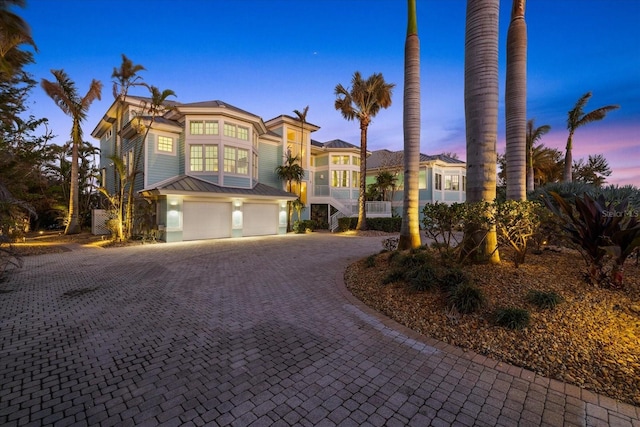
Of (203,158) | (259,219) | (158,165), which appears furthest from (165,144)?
(259,219)

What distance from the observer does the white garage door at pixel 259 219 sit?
731 inches

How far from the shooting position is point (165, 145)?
17.2 m

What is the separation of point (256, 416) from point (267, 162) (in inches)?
814

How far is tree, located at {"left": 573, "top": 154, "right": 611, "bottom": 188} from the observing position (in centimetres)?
3033

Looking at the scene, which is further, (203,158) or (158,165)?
(203,158)

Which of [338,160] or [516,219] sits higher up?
[338,160]

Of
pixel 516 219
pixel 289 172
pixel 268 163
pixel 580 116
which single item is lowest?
pixel 516 219

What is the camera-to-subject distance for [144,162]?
16422mm

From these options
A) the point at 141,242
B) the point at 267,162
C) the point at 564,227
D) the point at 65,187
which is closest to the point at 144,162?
the point at 141,242

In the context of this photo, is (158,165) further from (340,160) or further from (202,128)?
(340,160)

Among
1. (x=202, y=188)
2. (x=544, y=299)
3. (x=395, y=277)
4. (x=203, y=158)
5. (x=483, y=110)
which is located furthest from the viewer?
(x=203, y=158)

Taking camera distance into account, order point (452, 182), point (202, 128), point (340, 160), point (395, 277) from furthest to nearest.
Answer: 1. point (452, 182)
2. point (340, 160)
3. point (202, 128)
4. point (395, 277)

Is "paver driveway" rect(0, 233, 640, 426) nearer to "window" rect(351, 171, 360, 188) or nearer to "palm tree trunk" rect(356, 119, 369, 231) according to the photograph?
"palm tree trunk" rect(356, 119, 369, 231)

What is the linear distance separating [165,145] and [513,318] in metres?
19.5
